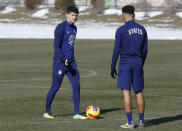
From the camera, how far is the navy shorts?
11000 millimetres

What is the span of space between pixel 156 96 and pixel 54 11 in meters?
85.2

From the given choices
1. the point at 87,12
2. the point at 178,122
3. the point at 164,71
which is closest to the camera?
the point at 178,122

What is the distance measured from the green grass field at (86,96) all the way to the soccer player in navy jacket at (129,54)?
68 cm

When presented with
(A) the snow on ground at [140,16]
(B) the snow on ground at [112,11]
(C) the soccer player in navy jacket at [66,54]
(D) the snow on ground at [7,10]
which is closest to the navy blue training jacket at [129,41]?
(C) the soccer player in navy jacket at [66,54]

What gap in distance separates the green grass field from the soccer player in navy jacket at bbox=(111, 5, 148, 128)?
68 cm

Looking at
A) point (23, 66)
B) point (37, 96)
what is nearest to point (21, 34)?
point (23, 66)

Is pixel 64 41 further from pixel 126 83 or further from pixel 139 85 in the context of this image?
pixel 139 85

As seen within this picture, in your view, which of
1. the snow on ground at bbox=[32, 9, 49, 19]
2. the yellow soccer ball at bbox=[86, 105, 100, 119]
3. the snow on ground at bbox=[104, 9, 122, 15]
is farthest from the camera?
the snow on ground at bbox=[32, 9, 49, 19]

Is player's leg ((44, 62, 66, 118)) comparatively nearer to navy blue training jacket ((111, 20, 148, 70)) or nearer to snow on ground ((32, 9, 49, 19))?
navy blue training jacket ((111, 20, 148, 70))

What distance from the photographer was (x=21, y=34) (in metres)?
58.3

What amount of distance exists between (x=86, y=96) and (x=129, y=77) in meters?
5.60

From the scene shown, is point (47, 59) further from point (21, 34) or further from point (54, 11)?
point (54, 11)

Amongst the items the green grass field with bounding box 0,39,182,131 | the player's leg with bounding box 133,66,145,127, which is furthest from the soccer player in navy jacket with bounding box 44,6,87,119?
the player's leg with bounding box 133,66,145,127

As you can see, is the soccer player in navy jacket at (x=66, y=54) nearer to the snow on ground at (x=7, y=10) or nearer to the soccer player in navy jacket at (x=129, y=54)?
the soccer player in navy jacket at (x=129, y=54)
